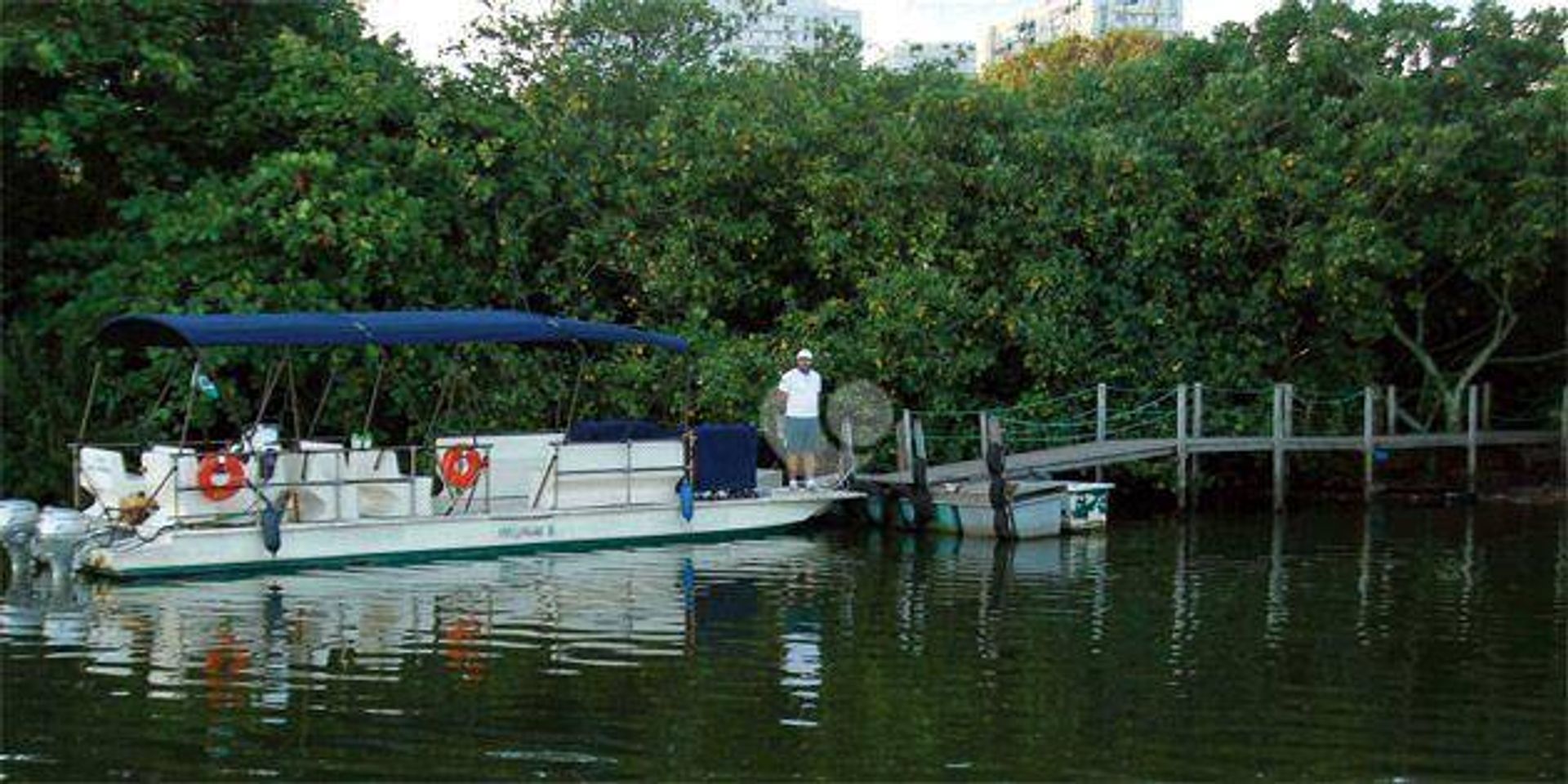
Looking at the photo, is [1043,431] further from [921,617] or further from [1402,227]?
[921,617]

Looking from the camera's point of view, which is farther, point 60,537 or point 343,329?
point 343,329

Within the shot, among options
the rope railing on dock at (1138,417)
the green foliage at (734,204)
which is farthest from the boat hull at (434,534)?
the rope railing on dock at (1138,417)

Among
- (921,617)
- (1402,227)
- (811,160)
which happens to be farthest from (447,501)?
(1402,227)

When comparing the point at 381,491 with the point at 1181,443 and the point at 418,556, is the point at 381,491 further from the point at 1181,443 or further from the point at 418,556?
the point at 1181,443

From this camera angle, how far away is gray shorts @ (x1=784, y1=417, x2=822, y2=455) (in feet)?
73.0

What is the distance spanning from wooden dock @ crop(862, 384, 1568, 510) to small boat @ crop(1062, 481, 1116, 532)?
3.93ft

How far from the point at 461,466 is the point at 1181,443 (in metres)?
11.2

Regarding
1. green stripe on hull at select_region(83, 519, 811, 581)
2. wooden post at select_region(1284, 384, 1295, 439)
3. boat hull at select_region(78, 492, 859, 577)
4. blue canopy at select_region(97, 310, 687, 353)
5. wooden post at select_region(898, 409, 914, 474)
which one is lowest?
green stripe on hull at select_region(83, 519, 811, 581)

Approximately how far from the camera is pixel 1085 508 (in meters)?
22.2

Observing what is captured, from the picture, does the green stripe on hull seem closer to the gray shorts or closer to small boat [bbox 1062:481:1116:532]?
the gray shorts

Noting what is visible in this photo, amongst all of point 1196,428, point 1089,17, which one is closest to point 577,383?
point 1196,428

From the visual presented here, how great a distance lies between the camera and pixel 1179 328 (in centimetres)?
2714

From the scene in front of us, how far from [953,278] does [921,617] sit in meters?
11.4

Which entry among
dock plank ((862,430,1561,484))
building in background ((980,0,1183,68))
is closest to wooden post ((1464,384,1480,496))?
dock plank ((862,430,1561,484))
